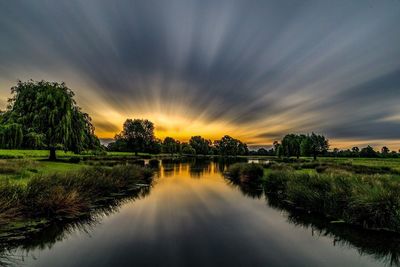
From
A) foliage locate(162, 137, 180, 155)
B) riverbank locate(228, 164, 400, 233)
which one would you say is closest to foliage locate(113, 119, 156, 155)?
foliage locate(162, 137, 180, 155)

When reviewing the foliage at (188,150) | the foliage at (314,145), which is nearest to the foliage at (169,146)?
the foliage at (188,150)

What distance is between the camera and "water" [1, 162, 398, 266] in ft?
25.4

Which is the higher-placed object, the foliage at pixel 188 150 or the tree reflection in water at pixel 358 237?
the foliage at pixel 188 150

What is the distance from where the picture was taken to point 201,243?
9406 millimetres

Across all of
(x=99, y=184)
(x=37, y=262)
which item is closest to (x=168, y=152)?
(x=99, y=184)

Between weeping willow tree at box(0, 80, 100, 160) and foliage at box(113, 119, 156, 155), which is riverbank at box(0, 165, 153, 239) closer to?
weeping willow tree at box(0, 80, 100, 160)

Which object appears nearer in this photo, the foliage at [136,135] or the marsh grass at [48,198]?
the marsh grass at [48,198]

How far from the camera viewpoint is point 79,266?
7207 mm

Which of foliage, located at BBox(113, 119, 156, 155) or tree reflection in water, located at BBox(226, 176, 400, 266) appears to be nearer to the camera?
tree reflection in water, located at BBox(226, 176, 400, 266)

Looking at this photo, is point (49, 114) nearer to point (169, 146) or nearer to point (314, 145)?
point (314, 145)

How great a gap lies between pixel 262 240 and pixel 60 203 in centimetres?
975

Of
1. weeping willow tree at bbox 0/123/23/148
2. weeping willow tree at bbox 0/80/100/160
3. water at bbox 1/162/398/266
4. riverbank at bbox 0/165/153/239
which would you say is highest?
weeping willow tree at bbox 0/80/100/160

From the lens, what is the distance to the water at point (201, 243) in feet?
25.4

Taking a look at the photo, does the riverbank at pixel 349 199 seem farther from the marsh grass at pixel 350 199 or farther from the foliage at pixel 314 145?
the foliage at pixel 314 145
